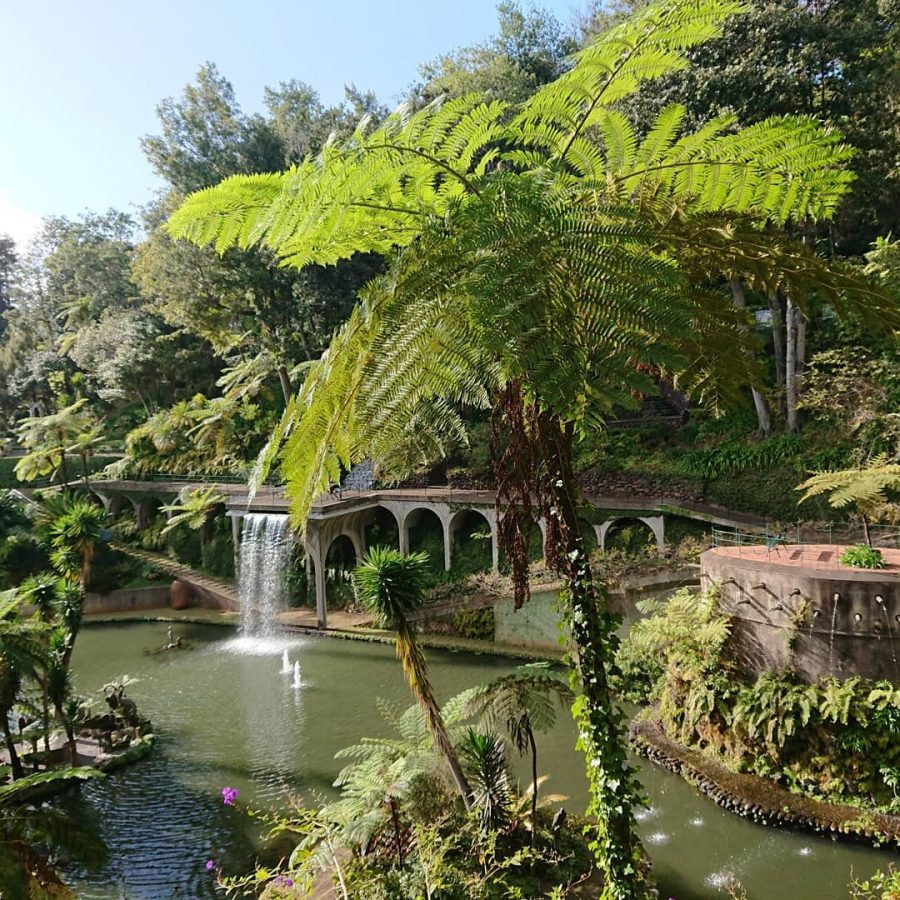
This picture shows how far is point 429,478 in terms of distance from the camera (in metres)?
19.1

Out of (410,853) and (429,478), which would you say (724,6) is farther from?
(429,478)

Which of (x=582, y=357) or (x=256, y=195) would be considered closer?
(x=582, y=357)

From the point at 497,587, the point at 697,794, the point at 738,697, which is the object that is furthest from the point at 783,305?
the point at 697,794

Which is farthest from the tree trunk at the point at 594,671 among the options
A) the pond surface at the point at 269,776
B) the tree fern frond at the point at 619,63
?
the pond surface at the point at 269,776

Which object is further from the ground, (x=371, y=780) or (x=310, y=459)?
(x=310, y=459)

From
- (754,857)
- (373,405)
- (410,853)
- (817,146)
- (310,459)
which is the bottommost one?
(754,857)

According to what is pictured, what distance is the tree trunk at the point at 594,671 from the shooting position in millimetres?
2384

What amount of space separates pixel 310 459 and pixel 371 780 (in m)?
4.62

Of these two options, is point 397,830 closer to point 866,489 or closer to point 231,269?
point 866,489

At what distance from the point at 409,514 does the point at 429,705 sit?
37.6 ft

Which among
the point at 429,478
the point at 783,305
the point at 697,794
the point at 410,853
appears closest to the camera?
the point at 410,853

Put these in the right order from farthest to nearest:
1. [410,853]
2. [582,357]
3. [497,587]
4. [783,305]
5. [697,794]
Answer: [783,305]
[497,587]
[697,794]
[410,853]
[582,357]

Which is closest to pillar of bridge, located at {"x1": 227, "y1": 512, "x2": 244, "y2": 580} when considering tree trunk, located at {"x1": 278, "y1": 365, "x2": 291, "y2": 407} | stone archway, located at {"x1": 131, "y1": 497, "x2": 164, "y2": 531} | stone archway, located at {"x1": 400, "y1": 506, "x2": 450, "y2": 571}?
stone archway, located at {"x1": 400, "y1": 506, "x2": 450, "y2": 571}

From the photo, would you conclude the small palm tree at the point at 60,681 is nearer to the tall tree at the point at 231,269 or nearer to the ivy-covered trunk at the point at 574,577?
the ivy-covered trunk at the point at 574,577
